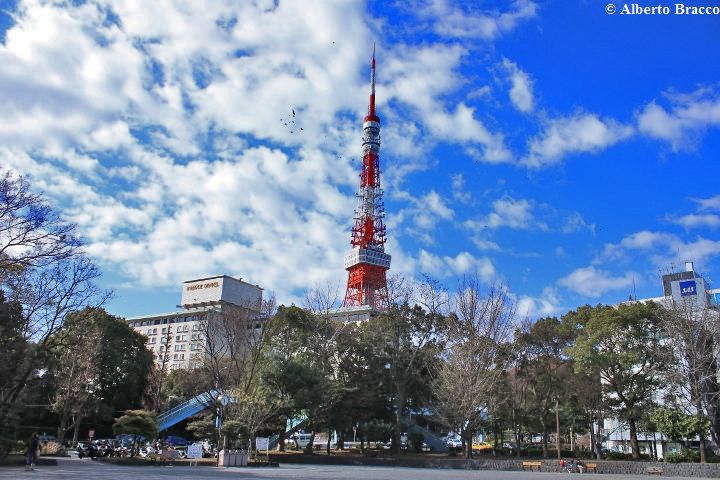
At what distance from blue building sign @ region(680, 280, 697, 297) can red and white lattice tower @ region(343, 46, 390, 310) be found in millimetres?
49113

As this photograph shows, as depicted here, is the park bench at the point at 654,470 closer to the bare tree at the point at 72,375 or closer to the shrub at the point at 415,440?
the shrub at the point at 415,440

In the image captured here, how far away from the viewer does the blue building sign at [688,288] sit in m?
52.6

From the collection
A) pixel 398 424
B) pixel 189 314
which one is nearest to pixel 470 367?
pixel 398 424

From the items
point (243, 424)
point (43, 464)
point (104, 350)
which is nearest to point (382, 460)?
point (243, 424)

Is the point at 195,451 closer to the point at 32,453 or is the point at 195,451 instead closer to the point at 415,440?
the point at 32,453

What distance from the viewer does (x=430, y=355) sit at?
1617 inches

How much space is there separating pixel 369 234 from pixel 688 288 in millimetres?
56789

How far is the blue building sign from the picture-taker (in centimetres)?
5256

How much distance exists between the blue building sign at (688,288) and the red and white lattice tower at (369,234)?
4911 centimetres

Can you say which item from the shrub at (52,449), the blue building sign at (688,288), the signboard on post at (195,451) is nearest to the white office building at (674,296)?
the blue building sign at (688,288)

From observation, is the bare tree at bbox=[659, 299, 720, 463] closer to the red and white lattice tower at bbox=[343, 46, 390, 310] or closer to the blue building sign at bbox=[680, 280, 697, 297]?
the blue building sign at bbox=[680, 280, 697, 297]

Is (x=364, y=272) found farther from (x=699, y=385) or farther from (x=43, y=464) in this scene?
(x=43, y=464)

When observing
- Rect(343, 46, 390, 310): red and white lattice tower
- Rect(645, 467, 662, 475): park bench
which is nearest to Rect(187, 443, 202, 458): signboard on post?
Rect(645, 467, 662, 475): park bench

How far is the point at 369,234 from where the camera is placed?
102 m
